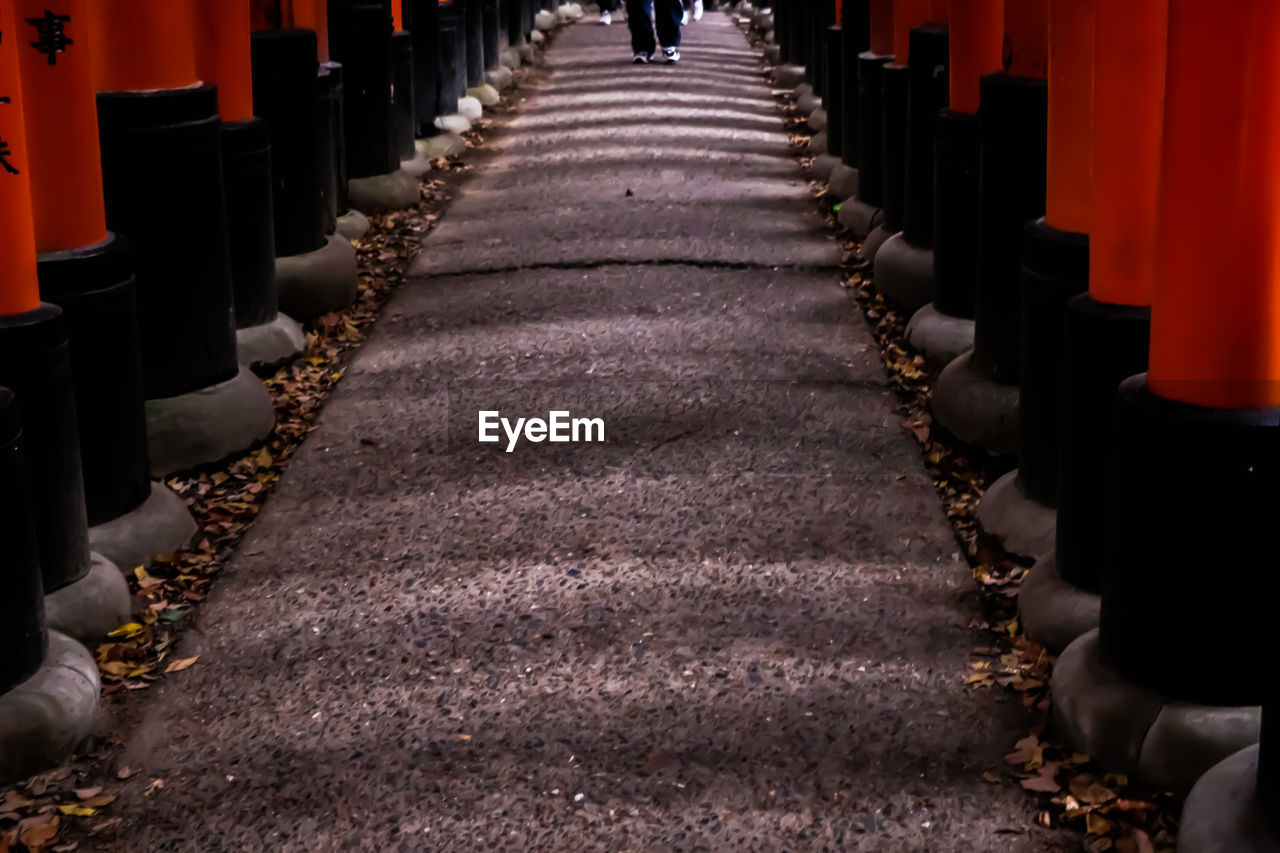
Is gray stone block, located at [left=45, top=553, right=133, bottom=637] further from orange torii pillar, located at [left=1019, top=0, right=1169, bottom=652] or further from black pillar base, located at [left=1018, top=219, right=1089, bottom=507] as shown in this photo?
black pillar base, located at [left=1018, top=219, right=1089, bottom=507]

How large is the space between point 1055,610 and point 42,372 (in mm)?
2596

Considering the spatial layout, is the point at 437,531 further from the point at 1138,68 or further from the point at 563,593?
the point at 1138,68

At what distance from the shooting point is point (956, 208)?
6.25 metres

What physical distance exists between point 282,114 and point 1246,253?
5.03 meters

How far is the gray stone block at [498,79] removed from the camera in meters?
15.9

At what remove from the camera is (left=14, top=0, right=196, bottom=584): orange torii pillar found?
4.54 m

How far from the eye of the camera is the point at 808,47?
15.6 meters

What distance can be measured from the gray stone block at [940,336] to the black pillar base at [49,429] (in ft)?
11.1

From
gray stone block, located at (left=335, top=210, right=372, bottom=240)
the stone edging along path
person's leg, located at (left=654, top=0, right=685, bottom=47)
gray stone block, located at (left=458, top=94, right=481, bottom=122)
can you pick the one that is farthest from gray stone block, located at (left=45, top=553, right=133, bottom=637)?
person's leg, located at (left=654, top=0, right=685, bottom=47)

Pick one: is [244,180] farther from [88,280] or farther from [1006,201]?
[1006,201]

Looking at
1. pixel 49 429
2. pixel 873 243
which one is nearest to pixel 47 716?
pixel 49 429

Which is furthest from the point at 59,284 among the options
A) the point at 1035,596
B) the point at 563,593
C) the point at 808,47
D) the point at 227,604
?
the point at 808,47

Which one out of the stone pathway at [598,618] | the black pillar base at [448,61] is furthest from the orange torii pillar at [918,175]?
the black pillar base at [448,61]

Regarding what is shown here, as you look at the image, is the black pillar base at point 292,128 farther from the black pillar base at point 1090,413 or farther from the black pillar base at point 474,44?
the black pillar base at point 474,44
